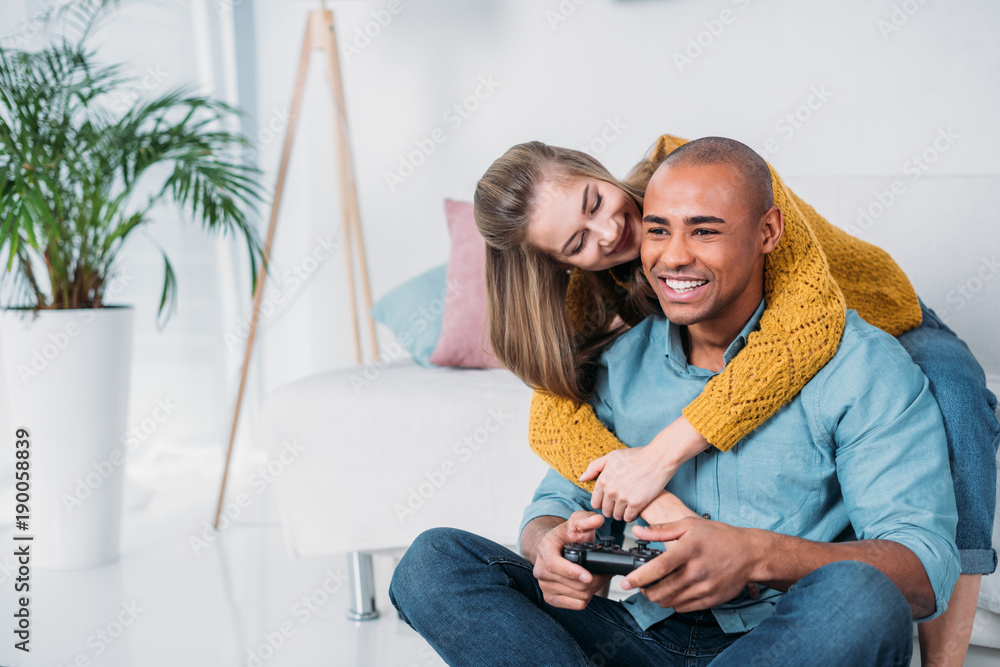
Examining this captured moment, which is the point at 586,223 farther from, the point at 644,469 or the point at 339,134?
the point at 339,134

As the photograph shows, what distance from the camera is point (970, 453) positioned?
3.66 ft

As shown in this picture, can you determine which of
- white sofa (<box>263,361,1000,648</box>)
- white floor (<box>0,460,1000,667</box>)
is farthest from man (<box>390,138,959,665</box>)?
white floor (<box>0,460,1000,667</box>)

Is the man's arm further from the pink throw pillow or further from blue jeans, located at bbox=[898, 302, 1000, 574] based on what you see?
the pink throw pillow

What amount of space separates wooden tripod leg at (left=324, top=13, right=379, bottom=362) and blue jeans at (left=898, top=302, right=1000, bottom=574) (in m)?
1.45

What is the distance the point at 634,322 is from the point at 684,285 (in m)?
0.28

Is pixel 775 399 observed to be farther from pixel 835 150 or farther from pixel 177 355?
pixel 177 355

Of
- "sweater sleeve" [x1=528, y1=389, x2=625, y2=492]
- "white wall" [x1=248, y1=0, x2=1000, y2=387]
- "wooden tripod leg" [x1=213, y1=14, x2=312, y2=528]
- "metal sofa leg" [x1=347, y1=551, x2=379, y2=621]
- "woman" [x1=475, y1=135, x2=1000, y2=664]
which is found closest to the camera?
"woman" [x1=475, y1=135, x2=1000, y2=664]

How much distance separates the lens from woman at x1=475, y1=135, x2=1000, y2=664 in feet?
3.40

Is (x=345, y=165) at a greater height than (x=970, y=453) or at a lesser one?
greater

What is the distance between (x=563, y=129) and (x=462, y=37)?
1.43ft

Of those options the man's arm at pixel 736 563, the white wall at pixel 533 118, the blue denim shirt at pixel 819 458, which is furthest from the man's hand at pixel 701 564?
the white wall at pixel 533 118

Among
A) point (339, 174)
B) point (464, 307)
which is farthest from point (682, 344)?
point (339, 174)

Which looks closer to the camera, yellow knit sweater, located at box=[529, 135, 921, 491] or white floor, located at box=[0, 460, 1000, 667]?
yellow knit sweater, located at box=[529, 135, 921, 491]

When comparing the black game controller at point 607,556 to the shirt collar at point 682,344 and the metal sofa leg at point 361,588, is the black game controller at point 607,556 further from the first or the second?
the metal sofa leg at point 361,588
